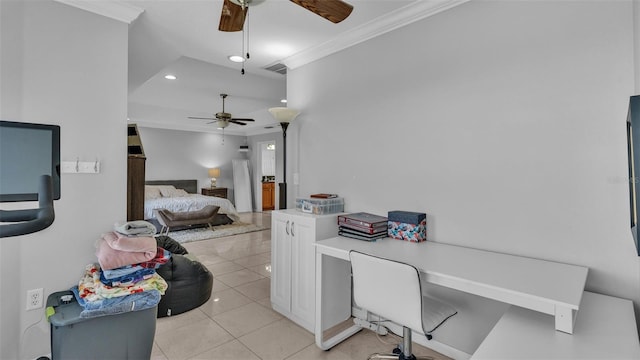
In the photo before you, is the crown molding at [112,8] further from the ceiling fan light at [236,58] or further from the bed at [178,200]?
the bed at [178,200]

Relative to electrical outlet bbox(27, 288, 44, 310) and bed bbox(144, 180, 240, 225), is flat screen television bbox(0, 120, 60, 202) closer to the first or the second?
electrical outlet bbox(27, 288, 44, 310)

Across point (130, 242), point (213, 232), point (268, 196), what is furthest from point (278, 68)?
point (268, 196)

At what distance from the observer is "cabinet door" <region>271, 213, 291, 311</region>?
267 centimetres

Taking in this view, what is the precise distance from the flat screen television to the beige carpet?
3.68 metres

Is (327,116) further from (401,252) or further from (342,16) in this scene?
(401,252)

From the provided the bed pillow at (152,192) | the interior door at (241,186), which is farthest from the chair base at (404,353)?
the interior door at (241,186)

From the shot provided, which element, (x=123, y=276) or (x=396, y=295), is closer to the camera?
(x=396, y=295)

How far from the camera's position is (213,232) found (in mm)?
6121

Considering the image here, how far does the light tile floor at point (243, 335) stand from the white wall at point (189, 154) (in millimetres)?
5308

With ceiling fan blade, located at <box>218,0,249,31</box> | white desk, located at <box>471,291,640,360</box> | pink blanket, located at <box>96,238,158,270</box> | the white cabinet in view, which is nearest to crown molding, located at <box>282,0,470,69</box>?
ceiling fan blade, located at <box>218,0,249,31</box>

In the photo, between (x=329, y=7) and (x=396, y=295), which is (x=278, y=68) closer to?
(x=329, y=7)

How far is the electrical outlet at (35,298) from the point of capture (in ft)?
6.41

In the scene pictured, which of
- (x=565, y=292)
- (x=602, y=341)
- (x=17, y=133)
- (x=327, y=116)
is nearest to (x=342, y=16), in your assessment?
(x=327, y=116)

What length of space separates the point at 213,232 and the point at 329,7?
5339 millimetres
